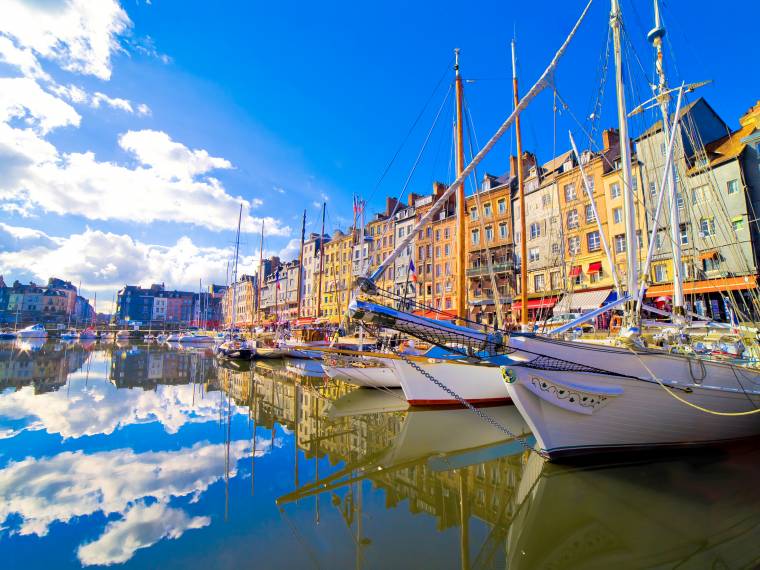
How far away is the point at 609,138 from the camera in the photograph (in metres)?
36.5

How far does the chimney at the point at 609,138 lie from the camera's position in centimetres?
3607

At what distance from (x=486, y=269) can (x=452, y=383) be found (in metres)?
28.0

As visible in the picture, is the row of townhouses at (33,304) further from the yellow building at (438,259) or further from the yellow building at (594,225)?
the yellow building at (594,225)

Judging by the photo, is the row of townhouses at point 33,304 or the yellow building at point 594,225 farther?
the row of townhouses at point 33,304

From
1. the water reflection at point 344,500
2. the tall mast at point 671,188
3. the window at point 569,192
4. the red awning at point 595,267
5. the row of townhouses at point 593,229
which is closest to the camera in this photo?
the water reflection at point 344,500

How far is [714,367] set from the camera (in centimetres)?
970

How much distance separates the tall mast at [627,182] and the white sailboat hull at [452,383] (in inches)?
273

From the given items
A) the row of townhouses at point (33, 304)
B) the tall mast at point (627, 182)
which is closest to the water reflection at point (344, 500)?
the tall mast at point (627, 182)

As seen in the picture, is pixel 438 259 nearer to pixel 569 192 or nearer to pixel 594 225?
pixel 569 192

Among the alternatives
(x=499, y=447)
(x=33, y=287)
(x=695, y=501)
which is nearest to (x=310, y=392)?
(x=499, y=447)

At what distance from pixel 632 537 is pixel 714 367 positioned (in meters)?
5.94

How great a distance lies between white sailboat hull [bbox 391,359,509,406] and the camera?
16578 mm

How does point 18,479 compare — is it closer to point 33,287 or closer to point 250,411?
point 250,411

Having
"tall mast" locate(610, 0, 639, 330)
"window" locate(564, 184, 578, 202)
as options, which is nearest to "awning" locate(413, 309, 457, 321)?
"tall mast" locate(610, 0, 639, 330)
